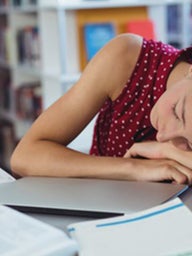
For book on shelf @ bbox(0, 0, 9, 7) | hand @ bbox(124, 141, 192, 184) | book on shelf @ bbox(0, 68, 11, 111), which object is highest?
book on shelf @ bbox(0, 0, 9, 7)

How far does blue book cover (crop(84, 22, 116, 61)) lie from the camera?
2.81m

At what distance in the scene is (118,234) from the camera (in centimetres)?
63

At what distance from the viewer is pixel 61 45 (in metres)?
2.80

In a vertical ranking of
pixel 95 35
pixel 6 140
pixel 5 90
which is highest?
pixel 95 35

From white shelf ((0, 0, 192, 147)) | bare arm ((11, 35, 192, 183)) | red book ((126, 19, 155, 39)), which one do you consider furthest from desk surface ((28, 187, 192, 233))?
red book ((126, 19, 155, 39))

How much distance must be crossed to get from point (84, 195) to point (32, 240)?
0.77 ft

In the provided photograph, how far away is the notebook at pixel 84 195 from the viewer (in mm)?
749

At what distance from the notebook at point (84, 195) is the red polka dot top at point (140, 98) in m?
0.39

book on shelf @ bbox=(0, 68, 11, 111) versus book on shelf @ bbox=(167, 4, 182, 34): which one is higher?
book on shelf @ bbox=(167, 4, 182, 34)

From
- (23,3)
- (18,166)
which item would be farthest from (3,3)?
(18,166)

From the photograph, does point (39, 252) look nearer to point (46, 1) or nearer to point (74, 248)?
point (74, 248)

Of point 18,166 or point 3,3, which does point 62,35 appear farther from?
point 18,166

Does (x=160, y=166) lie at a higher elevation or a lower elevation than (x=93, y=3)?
lower

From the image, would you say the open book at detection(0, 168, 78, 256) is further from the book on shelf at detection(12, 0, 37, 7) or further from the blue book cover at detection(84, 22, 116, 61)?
the book on shelf at detection(12, 0, 37, 7)
